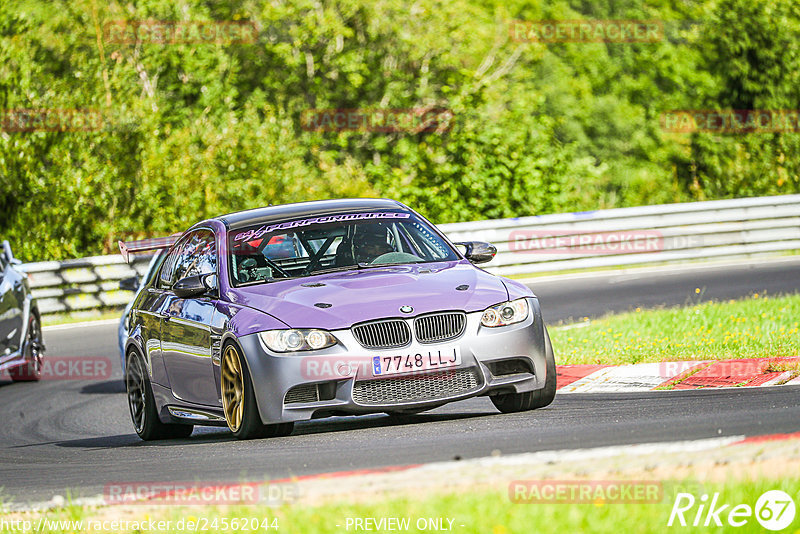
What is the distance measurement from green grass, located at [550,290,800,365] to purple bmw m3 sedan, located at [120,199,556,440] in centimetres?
217

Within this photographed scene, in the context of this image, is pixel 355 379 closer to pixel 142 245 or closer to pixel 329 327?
pixel 329 327

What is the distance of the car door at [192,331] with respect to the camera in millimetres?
8445

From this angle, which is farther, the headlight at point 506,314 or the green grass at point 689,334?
the green grass at point 689,334

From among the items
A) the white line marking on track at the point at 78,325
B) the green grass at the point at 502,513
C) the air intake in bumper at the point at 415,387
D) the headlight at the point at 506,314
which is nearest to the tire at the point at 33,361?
the white line marking on track at the point at 78,325

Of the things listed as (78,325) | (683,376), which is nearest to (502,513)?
(683,376)

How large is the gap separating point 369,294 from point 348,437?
86 centimetres

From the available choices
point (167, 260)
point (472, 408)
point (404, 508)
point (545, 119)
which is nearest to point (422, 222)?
point (472, 408)

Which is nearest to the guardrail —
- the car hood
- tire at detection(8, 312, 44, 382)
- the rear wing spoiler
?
tire at detection(8, 312, 44, 382)

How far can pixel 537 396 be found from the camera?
830 cm

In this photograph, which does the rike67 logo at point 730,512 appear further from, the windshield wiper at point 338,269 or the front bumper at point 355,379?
the windshield wiper at point 338,269

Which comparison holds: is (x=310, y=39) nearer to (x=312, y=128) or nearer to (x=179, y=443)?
(x=312, y=128)

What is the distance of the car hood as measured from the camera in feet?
25.1

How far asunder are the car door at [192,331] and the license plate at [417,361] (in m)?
1.30

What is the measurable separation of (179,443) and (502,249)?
12.4 metres
